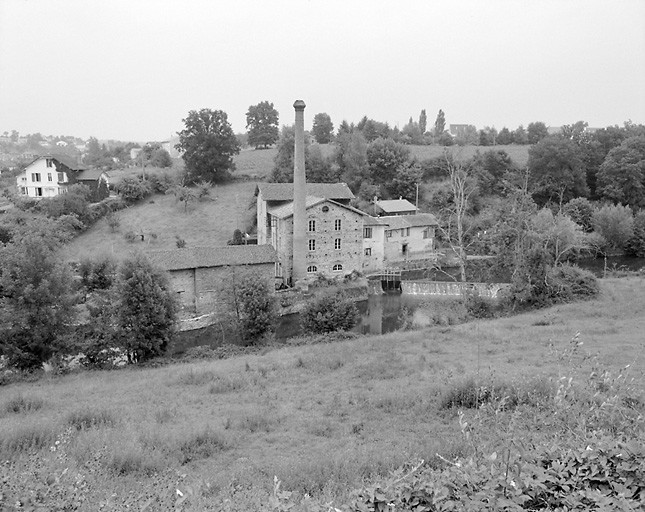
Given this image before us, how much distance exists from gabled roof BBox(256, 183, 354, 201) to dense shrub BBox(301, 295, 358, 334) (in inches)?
631

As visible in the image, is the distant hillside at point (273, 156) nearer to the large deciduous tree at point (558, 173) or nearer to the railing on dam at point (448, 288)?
the large deciduous tree at point (558, 173)

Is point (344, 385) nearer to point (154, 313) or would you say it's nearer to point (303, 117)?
point (154, 313)

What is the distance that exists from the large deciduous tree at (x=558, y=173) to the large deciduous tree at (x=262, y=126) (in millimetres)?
40582

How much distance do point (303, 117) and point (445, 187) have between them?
25.4m

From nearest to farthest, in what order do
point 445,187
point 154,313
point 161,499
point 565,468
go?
point 565,468
point 161,499
point 154,313
point 445,187

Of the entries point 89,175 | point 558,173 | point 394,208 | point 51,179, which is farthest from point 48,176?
point 558,173

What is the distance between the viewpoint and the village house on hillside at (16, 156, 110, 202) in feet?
161

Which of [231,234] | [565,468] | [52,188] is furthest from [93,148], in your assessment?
[565,468]

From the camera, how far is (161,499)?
4863 mm

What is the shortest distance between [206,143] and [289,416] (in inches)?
1857

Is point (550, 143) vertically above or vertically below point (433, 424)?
above

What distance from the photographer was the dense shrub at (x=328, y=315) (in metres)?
22.4

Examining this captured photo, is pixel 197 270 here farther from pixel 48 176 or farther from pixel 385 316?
pixel 48 176

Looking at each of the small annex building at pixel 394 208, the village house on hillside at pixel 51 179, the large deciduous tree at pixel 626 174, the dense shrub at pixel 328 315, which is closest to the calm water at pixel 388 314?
the dense shrub at pixel 328 315
